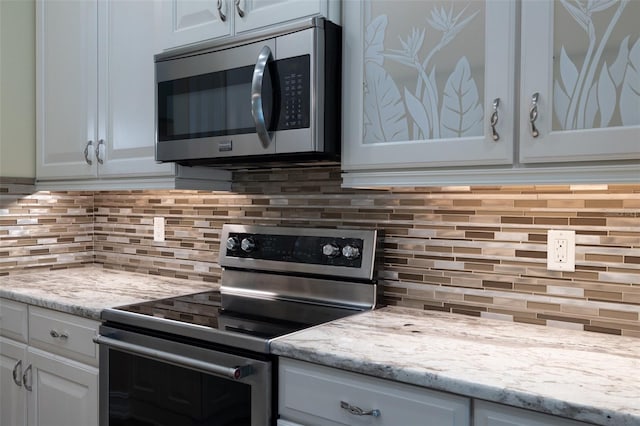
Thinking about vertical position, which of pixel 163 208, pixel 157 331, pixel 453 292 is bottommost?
pixel 157 331

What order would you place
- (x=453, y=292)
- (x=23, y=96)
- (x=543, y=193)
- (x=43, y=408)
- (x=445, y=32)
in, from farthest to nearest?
(x=23, y=96) → (x=43, y=408) → (x=453, y=292) → (x=543, y=193) → (x=445, y=32)

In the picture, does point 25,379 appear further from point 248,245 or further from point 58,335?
point 248,245

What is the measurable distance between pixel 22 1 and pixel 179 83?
3.57 ft

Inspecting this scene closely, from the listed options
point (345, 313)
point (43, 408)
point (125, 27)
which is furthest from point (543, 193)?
point (43, 408)

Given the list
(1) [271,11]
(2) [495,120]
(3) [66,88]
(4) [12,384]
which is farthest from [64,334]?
(2) [495,120]

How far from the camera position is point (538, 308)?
1586mm

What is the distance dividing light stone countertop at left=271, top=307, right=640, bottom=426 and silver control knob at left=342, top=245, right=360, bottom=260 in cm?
23

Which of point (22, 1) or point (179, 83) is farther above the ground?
point (22, 1)

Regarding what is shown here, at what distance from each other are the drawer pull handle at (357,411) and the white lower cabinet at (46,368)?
97 centimetres

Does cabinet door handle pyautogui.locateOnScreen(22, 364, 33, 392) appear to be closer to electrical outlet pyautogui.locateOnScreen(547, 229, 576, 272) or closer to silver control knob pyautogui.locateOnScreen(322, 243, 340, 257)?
silver control knob pyautogui.locateOnScreen(322, 243, 340, 257)

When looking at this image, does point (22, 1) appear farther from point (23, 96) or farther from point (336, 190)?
point (336, 190)

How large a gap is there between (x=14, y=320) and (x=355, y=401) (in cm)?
150

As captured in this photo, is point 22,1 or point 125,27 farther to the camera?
point 22,1

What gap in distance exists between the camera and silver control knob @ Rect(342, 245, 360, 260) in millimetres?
1813
